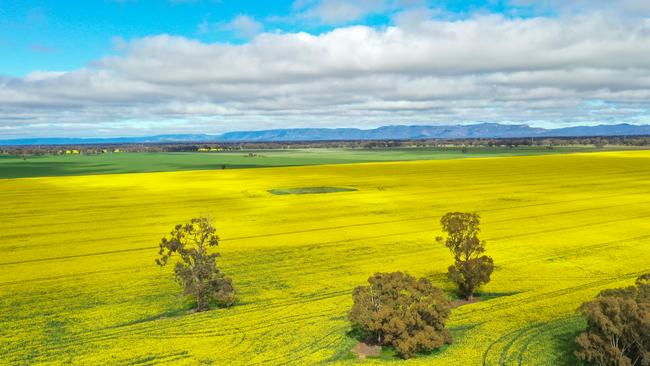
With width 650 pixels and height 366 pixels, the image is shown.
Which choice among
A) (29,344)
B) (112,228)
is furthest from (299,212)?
(29,344)

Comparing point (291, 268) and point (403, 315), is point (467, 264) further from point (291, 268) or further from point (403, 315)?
point (291, 268)

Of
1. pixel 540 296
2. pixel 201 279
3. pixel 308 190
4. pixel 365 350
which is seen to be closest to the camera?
pixel 365 350

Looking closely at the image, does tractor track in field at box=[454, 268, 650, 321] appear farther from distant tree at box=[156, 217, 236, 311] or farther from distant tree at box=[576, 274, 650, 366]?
distant tree at box=[156, 217, 236, 311]

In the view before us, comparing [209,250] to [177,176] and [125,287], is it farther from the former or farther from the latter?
[177,176]

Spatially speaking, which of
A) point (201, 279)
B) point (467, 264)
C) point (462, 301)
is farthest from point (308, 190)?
point (201, 279)

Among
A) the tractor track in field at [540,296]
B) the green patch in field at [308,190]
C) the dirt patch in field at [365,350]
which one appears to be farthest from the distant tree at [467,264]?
the green patch in field at [308,190]

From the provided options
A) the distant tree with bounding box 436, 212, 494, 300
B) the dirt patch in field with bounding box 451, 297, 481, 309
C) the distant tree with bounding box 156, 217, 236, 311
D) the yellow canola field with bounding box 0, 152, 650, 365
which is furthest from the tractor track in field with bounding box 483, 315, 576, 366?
the distant tree with bounding box 156, 217, 236, 311
